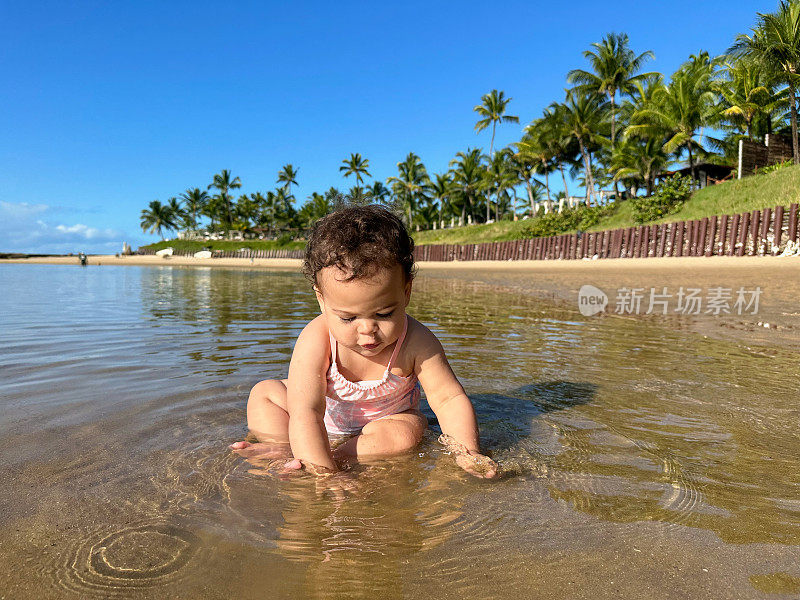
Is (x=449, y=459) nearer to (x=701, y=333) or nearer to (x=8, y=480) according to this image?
(x=8, y=480)

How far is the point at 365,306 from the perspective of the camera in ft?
6.18

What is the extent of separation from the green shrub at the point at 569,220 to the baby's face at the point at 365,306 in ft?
96.9

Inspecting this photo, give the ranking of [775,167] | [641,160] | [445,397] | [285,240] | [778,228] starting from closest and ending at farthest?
1. [445,397]
2. [778,228]
3. [775,167]
4. [641,160]
5. [285,240]

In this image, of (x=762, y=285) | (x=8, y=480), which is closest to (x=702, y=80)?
(x=762, y=285)

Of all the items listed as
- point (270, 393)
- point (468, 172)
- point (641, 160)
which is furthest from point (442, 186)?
point (270, 393)

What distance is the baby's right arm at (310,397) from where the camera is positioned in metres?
1.97

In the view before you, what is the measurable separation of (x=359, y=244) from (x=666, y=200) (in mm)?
27717

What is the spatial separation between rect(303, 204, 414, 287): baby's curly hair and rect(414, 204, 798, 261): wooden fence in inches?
287

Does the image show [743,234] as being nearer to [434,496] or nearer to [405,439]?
[405,439]

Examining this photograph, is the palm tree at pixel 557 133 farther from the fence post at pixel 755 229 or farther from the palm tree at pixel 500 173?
the fence post at pixel 755 229

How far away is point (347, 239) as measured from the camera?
1.88 metres

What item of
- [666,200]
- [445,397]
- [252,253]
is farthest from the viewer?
[252,253]

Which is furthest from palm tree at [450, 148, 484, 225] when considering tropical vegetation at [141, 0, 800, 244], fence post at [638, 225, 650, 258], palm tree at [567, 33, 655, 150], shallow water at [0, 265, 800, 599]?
shallow water at [0, 265, 800, 599]

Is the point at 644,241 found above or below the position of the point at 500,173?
below
